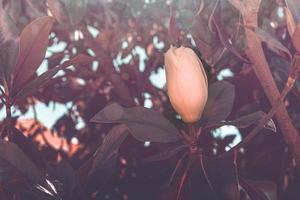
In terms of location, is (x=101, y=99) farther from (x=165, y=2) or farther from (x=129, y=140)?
(x=165, y=2)

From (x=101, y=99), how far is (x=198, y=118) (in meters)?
0.74

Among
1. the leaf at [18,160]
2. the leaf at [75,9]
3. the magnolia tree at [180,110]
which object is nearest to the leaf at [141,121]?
the magnolia tree at [180,110]

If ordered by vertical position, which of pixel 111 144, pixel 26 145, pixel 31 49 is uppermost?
pixel 31 49

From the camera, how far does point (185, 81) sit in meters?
0.63

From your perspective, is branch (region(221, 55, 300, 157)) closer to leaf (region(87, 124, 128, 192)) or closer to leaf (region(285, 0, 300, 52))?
leaf (region(285, 0, 300, 52))

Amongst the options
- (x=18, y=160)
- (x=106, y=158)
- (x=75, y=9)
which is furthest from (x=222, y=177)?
(x=75, y=9)

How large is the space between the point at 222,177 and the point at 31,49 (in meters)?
0.32

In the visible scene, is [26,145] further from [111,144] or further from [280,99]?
[280,99]

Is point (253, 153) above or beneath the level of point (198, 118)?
beneath

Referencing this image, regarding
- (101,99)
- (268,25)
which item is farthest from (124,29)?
(268,25)

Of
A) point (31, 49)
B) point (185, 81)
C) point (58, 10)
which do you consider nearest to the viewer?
point (185, 81)

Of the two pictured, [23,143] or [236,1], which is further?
[23,143]

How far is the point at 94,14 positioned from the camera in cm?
133

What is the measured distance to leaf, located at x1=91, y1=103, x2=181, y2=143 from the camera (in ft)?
2.15
